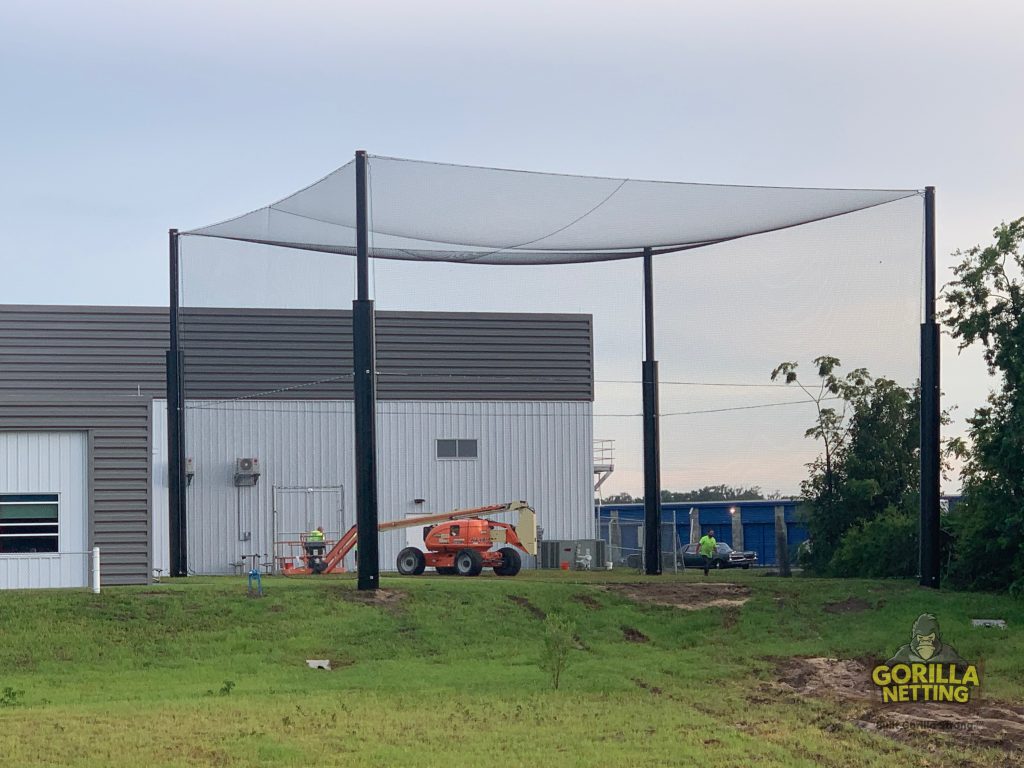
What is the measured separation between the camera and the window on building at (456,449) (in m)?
31.0

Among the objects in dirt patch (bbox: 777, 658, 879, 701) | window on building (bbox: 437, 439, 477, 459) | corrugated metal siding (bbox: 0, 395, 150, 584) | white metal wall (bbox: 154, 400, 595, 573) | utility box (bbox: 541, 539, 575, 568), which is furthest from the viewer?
window on building (bbox: 437, 439, 477, 459)

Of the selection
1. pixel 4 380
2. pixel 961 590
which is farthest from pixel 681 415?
pixel 4 380

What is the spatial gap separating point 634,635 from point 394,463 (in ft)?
48.7

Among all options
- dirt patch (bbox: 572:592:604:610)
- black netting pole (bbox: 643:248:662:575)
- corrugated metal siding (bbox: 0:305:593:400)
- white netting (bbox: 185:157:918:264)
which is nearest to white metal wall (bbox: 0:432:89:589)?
white netting (bbox: 185:157:918:264)

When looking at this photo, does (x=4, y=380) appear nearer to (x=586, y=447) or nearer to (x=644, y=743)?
(x=586, y=447)

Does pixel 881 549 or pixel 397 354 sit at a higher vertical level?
pixel 397 354

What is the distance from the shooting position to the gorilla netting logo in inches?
468

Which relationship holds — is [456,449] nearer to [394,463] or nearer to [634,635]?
[394,463]

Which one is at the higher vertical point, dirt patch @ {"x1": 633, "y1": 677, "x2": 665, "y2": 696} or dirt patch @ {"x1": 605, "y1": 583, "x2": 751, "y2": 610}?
dirt patch @ {"x1": 605, "y1": 583, "x2": 751, "y2": 610}

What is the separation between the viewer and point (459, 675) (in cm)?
1353

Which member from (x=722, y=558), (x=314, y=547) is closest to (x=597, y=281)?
(x=314, y=547)

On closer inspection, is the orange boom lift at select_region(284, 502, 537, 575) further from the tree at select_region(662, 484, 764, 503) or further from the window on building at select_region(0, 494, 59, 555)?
the window on building at select_region(0, 494, 59, 555)

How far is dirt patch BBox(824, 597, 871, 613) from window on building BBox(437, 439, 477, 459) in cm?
1456

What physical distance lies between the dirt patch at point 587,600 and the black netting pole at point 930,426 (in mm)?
4653
